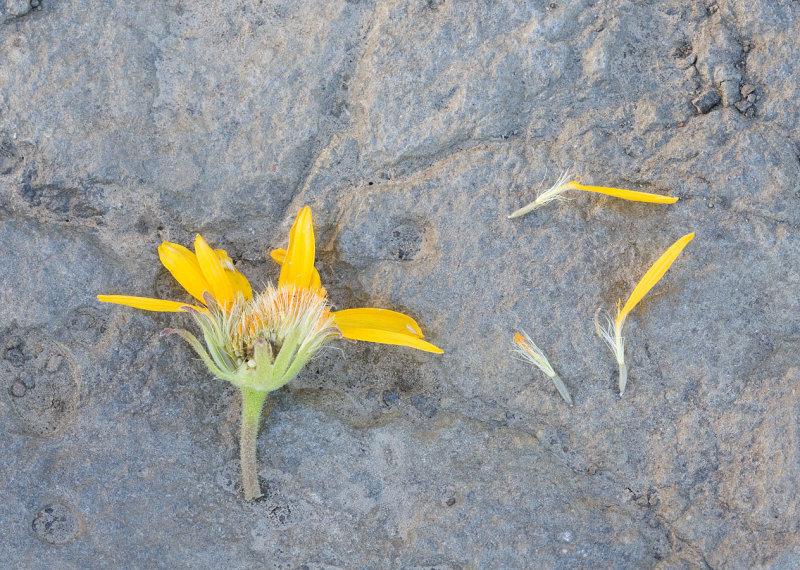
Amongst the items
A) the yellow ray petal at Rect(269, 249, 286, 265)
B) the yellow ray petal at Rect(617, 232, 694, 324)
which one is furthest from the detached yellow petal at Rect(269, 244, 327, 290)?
the yellow ray petal at Rect(617, 232, 694, 324)

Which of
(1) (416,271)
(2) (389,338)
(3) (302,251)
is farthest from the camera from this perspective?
(1) (416,271)

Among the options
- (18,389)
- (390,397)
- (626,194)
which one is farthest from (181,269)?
(626,194)

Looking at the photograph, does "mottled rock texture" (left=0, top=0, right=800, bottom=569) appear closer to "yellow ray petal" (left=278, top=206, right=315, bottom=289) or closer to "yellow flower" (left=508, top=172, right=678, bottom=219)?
"yellow flower" (left=508, top=172, right=678, bottom=219)

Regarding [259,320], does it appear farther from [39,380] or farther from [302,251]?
[39,380]

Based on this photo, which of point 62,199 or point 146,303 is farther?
point 62,199

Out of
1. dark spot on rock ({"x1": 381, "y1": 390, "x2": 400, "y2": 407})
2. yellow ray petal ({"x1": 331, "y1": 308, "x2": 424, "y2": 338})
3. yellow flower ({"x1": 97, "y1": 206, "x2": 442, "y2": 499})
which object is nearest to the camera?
yellow flower ({"x1": 97, "y1": 206, "x2": 442, "y2": 499})

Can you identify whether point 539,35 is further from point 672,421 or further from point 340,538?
point 340,538

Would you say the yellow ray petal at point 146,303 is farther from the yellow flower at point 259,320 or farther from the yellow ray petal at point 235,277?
the yellow ray petal at point 235,277
